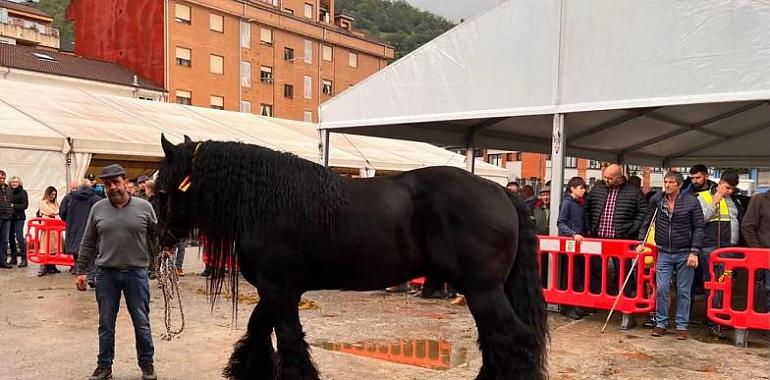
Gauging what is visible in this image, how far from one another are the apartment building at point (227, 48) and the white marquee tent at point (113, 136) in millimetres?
16510

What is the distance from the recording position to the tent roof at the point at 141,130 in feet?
42.4

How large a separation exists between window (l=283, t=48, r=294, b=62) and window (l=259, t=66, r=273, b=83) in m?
1.79

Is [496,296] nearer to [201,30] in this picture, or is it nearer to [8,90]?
[8,90]

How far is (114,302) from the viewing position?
4.39 m

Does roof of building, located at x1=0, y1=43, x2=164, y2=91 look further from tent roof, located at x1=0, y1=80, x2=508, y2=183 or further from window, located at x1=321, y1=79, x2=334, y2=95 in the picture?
window, located at x1=321, y1=79, x2=334, y2=95

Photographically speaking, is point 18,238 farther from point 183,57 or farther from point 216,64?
point 216,64

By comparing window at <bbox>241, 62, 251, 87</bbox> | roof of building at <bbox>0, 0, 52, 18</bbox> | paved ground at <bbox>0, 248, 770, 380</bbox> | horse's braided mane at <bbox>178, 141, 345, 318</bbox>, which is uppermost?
roof of building at <bbox>0, 0, 52, 18</bbox>

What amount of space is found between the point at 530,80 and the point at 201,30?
34.8 metres

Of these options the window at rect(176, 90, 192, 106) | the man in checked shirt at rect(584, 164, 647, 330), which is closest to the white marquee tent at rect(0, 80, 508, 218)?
the man in checked shirt at rect(584, 164, 647, 330)

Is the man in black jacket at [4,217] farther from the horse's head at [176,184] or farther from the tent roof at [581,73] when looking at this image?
the horse's head at [176,184]

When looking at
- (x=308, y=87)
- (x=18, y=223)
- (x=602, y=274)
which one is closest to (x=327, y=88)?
(x=308, y=87)

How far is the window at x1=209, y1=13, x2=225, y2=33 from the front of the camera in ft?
125

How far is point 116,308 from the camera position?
14.5ft

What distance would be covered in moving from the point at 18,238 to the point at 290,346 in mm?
9550
